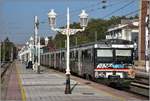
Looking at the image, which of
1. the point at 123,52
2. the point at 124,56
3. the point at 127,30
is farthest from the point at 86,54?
the point at 127,30

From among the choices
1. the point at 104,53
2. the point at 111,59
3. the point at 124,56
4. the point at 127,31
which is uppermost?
the point at 127,31

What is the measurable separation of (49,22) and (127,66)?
9.94m

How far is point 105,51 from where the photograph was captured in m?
35.3

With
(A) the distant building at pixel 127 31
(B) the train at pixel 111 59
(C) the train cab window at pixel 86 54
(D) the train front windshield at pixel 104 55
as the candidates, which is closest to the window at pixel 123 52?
(B) the train at pixel 111 59

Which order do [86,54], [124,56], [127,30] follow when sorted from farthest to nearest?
[127,30] < [86,54] < [124,56]

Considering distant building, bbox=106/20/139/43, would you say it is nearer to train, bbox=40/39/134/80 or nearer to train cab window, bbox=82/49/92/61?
train cab window, bbox=82/49/92/61

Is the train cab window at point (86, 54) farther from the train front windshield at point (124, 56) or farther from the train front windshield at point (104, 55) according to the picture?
the train front windshield at point (124, 56)

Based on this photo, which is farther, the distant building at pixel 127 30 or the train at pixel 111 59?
the distant building at pixel 127 30

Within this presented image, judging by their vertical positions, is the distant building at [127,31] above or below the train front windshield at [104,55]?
above

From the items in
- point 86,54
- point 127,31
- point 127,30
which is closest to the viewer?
point 86,54

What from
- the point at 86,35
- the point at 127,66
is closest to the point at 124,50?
the point at 127,66

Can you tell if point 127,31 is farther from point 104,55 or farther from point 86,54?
point 104,55

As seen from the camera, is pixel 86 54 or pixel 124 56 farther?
pixel 86 54

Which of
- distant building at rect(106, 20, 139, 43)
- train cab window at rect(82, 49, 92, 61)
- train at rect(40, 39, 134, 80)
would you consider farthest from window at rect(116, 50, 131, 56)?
distant building at rect(106, 20, 139, 43)
